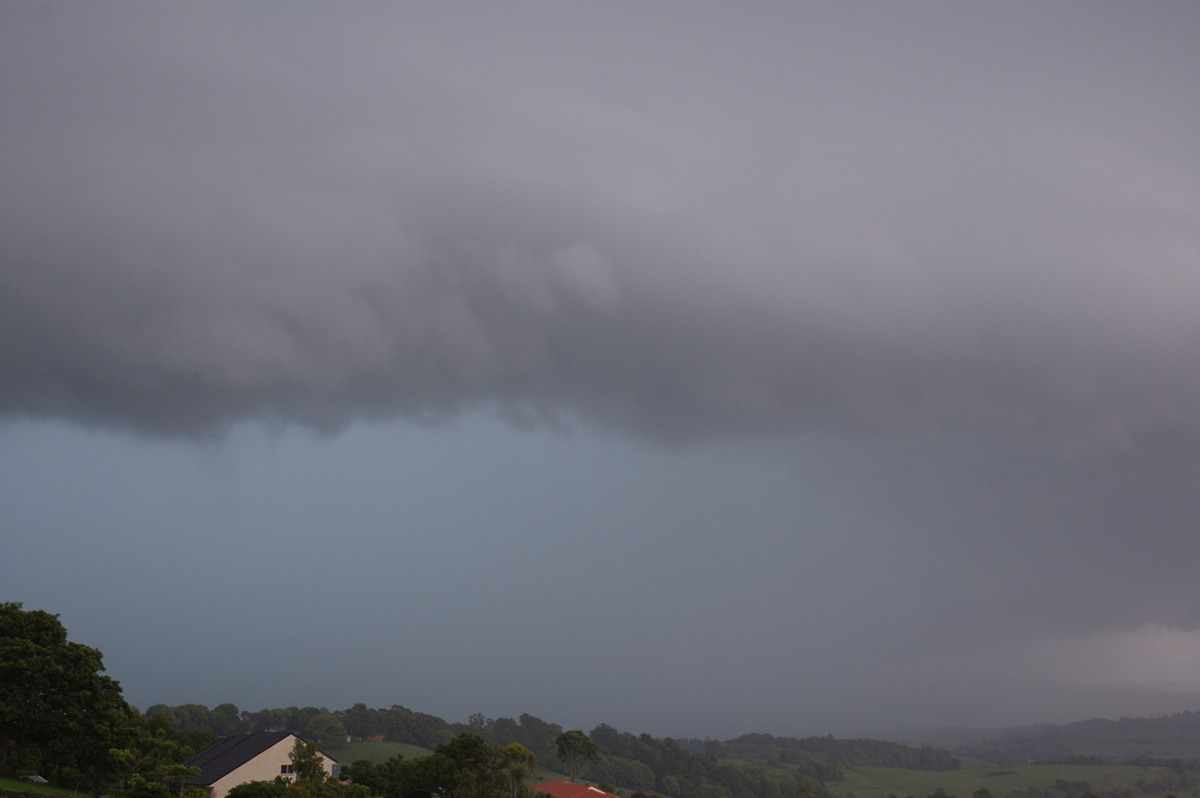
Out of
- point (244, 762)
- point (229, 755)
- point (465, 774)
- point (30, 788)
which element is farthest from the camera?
point (229, 755)

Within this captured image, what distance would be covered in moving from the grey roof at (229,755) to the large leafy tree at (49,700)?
1508cm

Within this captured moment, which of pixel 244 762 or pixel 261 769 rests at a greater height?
pixel 244 762

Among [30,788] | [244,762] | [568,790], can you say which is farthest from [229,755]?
[568,790]

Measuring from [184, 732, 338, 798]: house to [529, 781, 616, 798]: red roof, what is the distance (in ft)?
68.1

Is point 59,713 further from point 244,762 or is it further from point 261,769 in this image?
point 261,769

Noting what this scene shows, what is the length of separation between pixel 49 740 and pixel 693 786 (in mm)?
170944

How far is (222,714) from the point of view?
179125mm

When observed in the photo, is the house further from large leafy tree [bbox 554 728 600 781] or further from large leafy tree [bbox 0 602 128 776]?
large leafy tree [bbox 554 728 600 781]

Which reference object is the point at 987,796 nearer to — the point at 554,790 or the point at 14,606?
the point at 554,790

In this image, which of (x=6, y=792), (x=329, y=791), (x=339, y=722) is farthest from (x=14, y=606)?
(x=339, y=722)

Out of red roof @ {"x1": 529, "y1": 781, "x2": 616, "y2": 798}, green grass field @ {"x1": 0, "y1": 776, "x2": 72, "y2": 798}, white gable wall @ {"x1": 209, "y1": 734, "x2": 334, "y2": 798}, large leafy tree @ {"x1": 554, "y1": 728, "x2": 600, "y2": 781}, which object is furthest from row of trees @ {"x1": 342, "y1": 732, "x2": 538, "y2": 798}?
large leafy tree @ {"x1": 554, "y1": 728, "x2": 600, "y2": 781}

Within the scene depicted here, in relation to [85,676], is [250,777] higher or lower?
lower

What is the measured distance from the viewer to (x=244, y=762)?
67250 millimetres

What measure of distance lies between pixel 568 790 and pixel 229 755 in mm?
29994
